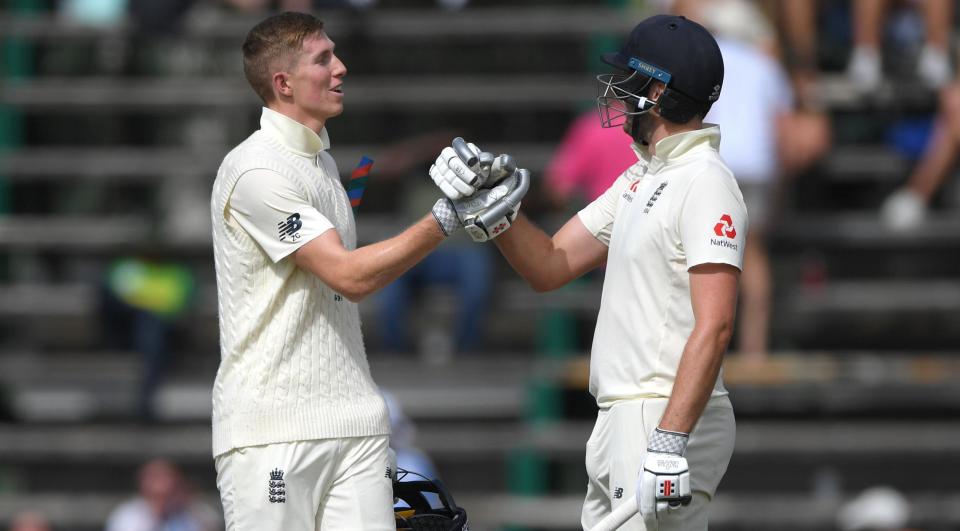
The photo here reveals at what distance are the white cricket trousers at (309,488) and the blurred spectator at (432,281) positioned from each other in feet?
14.3

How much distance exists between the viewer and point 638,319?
441cm

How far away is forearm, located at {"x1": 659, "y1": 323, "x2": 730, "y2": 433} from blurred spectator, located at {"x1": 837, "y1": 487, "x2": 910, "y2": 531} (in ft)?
11.6

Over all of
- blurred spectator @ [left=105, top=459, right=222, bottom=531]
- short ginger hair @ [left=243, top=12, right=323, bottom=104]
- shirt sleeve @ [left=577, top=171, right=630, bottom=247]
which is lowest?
blurred spectator @ [left=105, top=459, right=222, bottom=531]

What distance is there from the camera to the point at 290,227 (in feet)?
14.2

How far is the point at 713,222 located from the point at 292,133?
1.23m

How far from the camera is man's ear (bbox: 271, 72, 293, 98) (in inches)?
179

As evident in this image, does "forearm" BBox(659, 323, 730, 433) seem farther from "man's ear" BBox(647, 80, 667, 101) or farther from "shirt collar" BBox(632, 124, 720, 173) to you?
"man's ear" BBox(647, 80, 667, 101)

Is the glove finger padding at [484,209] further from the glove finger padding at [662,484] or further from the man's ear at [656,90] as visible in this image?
the glove finger padding at [662,484]

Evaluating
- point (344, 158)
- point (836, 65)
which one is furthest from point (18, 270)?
point (836, 65)

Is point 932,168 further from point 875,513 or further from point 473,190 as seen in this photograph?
point 473,190

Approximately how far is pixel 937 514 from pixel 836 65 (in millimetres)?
3007

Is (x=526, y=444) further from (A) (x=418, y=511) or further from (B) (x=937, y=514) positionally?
(A) (x=418, y=511)

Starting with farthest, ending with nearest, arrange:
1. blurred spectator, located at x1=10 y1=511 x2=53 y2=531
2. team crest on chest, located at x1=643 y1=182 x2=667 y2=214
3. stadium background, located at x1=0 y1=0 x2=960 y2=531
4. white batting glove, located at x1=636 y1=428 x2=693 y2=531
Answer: stadium background, located at x1=0 y1=0 x2=960 y2=531 → blurred spectator, located at x1=10 y1=511 x2=53 y2=531 → team crest on chest, located at x1=643 y1=182 x2=667 y2=214 → white batting glove, located at x1=636 y1=428 x2=693 y2=531

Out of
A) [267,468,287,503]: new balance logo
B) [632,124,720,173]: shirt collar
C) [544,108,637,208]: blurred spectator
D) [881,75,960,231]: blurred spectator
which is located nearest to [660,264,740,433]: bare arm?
[632,124,720,173]: shirt collar
